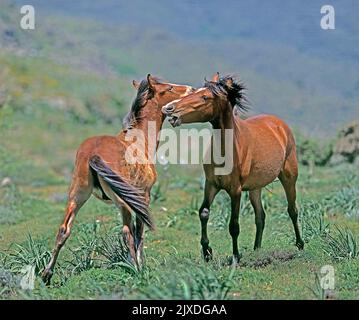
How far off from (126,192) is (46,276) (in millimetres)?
1219

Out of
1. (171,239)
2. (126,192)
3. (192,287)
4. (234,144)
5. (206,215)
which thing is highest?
(234,144)

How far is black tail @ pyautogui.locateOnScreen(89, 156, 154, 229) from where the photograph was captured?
8172 mm

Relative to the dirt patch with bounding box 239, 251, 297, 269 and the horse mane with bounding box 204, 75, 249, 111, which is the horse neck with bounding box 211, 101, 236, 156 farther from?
the dirt patch with bounding box 239, 251, 297, 269

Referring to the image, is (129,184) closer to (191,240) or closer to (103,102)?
(191,240)

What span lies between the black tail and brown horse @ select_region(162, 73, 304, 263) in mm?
953

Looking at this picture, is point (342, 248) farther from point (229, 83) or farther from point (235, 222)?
point (229, 83)

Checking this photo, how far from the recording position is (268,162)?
9.68 m

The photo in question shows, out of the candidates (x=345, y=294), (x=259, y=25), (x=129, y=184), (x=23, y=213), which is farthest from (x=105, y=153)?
(x=259, y=25)

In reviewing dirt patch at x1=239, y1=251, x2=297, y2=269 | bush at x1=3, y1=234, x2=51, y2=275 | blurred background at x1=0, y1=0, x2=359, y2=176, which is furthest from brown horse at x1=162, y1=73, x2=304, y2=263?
blurred background at x1=0, y1=0, x2=359, y2=176

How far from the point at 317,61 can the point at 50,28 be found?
13820 millimetres

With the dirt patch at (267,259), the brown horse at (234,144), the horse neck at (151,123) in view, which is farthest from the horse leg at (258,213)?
the horse neck at (151,123)

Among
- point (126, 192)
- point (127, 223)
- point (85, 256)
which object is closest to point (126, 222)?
point (127, 223)

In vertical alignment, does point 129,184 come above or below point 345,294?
above

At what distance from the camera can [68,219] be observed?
8.26 meters
